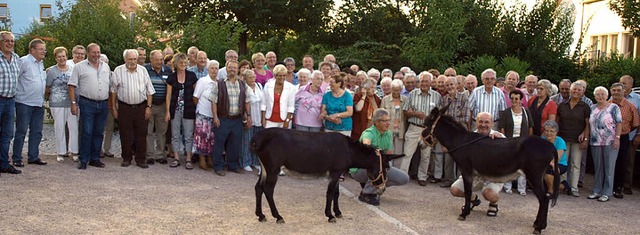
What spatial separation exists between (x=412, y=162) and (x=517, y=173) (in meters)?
3.51

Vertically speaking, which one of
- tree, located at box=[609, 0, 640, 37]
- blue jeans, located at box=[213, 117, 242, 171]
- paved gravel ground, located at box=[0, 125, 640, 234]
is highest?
tree, located at box=[609, 0, 640, 37]

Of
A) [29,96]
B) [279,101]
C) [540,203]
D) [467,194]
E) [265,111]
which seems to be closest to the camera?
[540,203]

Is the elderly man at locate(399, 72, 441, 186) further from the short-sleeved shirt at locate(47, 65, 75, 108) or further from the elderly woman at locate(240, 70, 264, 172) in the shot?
the short-sleeved shirt at locate(47, 65, 75, 108)

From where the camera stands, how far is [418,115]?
10.1m

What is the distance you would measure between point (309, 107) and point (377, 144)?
2.40m

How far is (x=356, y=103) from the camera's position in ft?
34.1

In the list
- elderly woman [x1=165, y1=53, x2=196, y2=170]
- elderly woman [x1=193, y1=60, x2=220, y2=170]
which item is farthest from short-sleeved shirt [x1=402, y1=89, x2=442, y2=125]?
elderly woman [x1=165, y1=53, x2=196, y2=170]

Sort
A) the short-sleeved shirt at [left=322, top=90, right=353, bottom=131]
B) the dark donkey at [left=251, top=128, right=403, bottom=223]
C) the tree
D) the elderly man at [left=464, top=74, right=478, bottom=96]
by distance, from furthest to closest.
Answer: the tree
the elderly man at [left=464, top=74, right=478, bottom=96]
the short-sleeved shirt at [left=322, top=90, right=353, bottom=131]
the dark donkey at [left=251, top=128, right=403, bottom=223]

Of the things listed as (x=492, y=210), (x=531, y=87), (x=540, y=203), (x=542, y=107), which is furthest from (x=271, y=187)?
(x=531, y=87)

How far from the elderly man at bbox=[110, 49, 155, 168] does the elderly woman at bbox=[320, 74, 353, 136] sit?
2.93 m

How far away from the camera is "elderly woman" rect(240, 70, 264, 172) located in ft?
34.4

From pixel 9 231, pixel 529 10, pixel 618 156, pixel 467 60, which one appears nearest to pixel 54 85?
pixel 9 231

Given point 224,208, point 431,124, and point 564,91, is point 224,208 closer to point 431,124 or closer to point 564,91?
point 431,124

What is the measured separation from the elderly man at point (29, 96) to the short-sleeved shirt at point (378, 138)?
17.1ft
